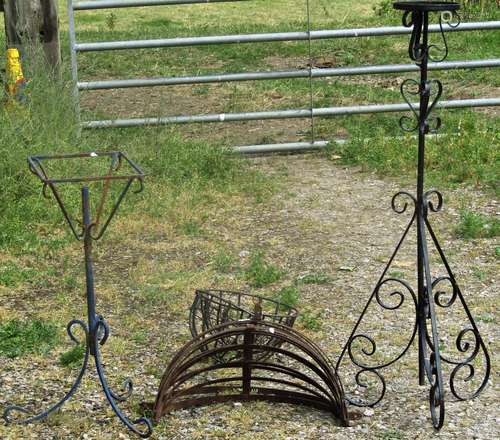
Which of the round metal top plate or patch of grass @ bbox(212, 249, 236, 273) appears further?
patch of grass @ bbox(212, 249, 236, 273)

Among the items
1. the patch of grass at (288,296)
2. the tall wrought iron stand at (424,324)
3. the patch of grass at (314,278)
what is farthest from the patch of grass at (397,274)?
the tall wrought iron stand at (424,324)

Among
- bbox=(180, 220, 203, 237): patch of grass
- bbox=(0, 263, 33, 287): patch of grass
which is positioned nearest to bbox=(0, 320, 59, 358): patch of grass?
bbox=(0, 263, 33, 287): patch of grass

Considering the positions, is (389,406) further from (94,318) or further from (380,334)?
(94,318)

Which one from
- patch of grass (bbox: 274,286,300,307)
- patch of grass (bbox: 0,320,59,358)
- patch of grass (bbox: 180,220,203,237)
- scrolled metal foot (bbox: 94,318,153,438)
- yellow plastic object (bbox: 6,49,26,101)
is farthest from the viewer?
yellow plastic object (bbox: 6,49,26,101)

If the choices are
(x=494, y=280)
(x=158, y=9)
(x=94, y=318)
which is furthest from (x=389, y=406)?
(x=158, y=9)

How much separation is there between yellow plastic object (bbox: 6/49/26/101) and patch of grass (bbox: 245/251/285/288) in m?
2.27

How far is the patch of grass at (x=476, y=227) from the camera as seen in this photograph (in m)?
6.52

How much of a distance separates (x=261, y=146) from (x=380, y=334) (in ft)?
11.6

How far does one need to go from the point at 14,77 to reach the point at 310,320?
327 cm

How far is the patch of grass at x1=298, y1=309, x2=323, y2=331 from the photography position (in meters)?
5.25

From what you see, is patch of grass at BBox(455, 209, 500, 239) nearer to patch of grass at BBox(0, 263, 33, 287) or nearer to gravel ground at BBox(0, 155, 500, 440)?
gravel ground at BBox(0, 155, 500, 440)

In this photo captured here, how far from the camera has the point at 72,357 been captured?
191 inches

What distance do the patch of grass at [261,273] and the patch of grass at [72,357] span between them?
1.24 meters

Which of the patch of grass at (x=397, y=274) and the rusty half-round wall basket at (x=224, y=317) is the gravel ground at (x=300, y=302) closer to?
the patch of grass at (x=397, y=274)
